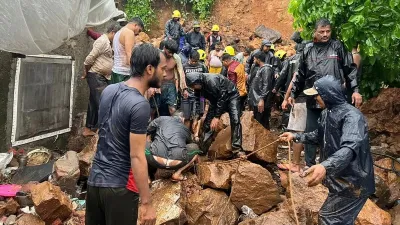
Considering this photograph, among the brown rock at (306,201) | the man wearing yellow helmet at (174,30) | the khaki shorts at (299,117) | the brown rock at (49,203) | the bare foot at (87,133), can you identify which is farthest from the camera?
the man wearing yellow helmet at (174,30)

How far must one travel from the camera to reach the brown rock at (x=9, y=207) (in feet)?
15.3

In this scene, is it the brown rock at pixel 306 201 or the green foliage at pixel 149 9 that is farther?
the green foliage at pixel 149 9

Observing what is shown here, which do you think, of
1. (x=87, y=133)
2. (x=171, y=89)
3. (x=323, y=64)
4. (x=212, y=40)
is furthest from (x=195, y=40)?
(x=323, y=64)

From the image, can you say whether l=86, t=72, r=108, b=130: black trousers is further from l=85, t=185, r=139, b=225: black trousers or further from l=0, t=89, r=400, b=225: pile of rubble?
l=85, t=185, r=139, b=225: black trousers

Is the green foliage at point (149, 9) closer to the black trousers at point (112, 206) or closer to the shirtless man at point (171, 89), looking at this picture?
the shirtless man at point (171, 89)

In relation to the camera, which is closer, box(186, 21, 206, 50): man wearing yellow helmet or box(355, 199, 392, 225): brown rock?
box(355, 199, 392, 225): brown rock

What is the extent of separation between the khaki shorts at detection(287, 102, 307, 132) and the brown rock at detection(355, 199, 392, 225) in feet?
4.37

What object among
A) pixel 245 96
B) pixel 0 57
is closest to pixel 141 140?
pixel 0 57

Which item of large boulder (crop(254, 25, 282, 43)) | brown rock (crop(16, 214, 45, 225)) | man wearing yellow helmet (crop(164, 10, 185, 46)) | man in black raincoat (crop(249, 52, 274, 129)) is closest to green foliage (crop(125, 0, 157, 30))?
large boulder (crop(254, 25, 282, 43))

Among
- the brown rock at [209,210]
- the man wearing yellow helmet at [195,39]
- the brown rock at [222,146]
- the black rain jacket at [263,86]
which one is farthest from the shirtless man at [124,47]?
the man wearing yellow helmet at [195,39]

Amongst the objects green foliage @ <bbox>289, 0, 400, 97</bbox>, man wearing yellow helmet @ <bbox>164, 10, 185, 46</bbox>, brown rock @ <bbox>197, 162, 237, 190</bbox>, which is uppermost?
man wearing yellow helmet @ <bbox>164, 10, 185, 46</bbox>

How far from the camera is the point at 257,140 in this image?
20.1 feet

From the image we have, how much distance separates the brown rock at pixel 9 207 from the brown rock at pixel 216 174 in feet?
7.15

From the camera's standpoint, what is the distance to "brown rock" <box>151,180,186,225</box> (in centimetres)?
462
